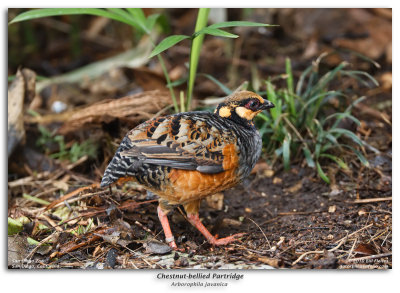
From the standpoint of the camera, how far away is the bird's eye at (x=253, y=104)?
4.12m

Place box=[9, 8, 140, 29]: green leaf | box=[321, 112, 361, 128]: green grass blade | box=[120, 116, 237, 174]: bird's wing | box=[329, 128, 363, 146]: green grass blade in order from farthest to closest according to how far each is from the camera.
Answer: box=[321, 112, 361, 128]: green grass blade → box=[329, 128, 363, 146]: green grass blade → box=[9, 8, 140, 29]: green leaf → box=[120, 116, 237, 174]: bird's wing

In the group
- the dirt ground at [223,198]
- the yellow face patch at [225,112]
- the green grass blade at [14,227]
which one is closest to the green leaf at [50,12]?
the dirt ground at [223,198]

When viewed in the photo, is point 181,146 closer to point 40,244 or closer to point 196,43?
point 40,244

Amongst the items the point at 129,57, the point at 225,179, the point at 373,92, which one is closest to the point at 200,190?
the point at 225,179

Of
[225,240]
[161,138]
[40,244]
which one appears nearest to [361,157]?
[225,240]

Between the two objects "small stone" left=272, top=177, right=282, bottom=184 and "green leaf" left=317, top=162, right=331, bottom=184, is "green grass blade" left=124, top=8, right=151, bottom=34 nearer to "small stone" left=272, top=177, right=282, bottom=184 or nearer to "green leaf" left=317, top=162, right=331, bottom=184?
"small stone" left=272, top=177, right=282, bottom=184

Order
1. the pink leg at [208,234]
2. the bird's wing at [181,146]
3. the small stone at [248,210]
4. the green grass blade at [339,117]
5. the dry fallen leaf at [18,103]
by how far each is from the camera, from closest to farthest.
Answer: the bird's wing at [181,146] < the pink leg at [208,234] < the small stone at [248,210] < the green grass blade at [339,117] < the dry fallen leaf at [18,103]

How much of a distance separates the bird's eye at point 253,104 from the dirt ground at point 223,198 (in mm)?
1072

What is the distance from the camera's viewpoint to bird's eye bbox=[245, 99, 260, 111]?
4125mm

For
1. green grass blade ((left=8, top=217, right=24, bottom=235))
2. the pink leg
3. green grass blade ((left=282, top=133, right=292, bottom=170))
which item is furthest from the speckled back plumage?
green grass blade ((left=282, top=133, right=292, bottom=170))

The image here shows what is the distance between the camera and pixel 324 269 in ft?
11.6

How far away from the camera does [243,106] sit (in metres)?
4.15

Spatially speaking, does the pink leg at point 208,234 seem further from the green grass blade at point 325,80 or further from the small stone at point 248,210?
the green grass blade at point 325,80

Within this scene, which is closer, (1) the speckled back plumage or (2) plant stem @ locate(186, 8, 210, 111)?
(1) the speckled back plumage
